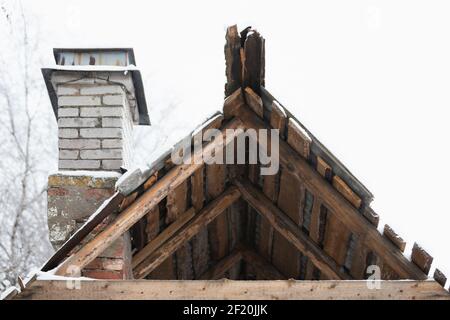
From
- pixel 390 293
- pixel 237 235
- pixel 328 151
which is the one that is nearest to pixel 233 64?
pixel 328 151

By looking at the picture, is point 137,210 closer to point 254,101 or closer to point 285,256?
point 254,101

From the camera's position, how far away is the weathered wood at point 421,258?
372cm

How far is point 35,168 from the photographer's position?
45.4 feet

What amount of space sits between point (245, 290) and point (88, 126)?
88.6 inches

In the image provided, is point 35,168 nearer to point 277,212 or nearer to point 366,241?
point 277,212

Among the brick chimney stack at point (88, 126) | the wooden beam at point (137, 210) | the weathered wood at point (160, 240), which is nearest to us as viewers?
the wooden beam at point (137, 210)

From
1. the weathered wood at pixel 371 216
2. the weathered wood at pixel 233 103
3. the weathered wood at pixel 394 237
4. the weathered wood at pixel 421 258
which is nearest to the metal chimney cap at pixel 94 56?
the weathered wood at pixel 233 103

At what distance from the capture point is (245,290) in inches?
149

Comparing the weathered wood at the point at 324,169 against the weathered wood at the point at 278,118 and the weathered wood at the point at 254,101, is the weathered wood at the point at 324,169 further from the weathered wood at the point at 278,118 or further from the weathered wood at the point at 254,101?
the weathered wood at the point at 254,101

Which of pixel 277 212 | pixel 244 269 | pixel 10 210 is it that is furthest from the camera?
pixel 10 210

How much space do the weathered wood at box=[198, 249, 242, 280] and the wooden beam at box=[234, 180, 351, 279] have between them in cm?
105
